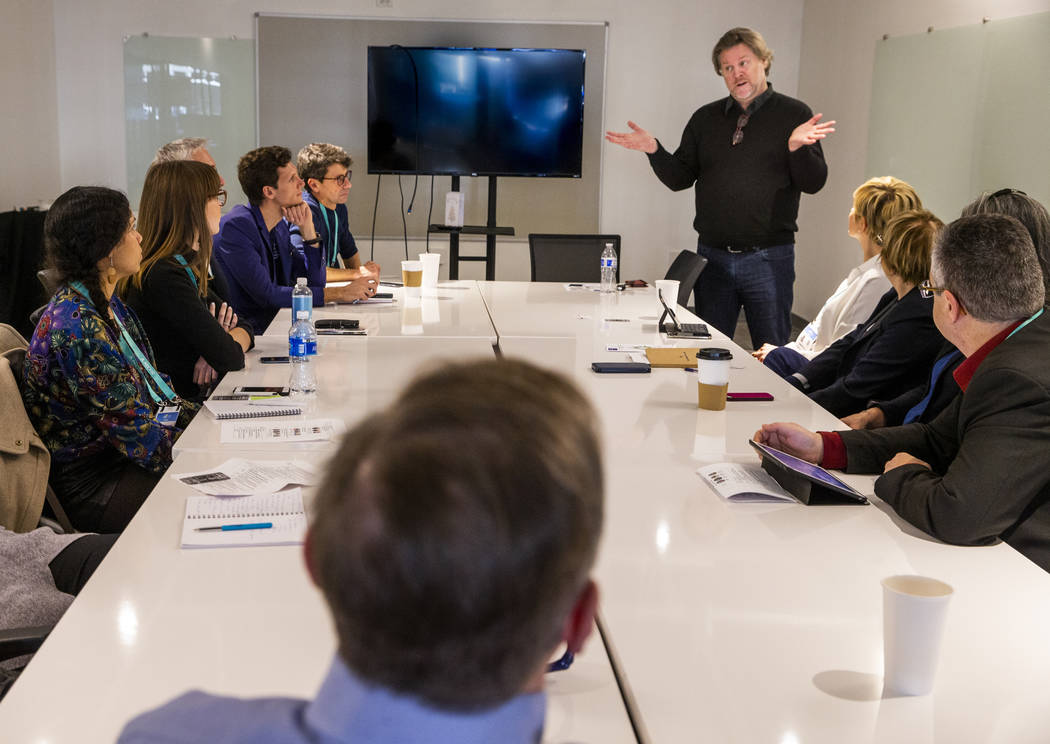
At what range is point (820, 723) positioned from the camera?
1.16 metres

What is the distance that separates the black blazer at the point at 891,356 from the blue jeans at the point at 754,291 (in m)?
1.64

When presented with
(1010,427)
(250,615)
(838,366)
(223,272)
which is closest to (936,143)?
(838,366)

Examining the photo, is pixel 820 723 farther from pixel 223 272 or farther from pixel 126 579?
pixel 223 272

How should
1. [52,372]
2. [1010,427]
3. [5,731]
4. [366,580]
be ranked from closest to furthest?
1. [366,580]
2. [5,731]
3. [1010,427]
4. [52,372]

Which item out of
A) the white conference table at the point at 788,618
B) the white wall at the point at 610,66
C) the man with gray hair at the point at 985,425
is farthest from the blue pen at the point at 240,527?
the white wall at the point at 610,66

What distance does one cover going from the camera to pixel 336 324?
358cm

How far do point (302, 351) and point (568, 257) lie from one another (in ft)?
9.58

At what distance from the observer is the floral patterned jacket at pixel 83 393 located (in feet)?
7.63

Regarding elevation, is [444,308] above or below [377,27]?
below

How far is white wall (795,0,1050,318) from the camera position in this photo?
20.6ft

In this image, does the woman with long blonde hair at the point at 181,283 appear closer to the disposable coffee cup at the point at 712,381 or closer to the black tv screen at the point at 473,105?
the disposable coffee cup at the point at 712,381

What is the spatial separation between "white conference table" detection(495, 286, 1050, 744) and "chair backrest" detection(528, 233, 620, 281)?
350 centimetres

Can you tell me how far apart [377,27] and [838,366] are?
198 inches

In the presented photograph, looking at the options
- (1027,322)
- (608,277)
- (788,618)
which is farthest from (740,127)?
(788,618)
